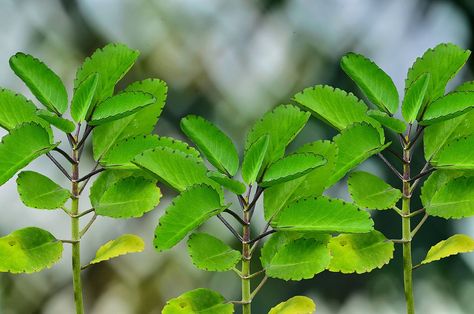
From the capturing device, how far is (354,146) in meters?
0.69

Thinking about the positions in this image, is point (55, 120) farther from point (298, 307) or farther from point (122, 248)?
point (298, 307)

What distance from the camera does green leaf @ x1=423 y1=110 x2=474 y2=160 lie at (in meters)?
0.72

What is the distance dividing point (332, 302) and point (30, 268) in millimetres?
370

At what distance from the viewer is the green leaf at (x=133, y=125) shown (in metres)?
0.69

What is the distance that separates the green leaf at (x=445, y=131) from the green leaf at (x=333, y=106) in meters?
0.06

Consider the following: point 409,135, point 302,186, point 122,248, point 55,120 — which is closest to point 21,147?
point 55,120

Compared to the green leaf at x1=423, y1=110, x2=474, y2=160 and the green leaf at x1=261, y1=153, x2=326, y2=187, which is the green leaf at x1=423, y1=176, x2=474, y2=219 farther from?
the green leaf at x1=261, y1=153, x2=326, y2=187

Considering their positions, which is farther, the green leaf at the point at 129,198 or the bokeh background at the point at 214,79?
the bokeh background at the point at 214,79

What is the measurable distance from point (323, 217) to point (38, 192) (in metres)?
0.26

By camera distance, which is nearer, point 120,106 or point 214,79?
point 120,106

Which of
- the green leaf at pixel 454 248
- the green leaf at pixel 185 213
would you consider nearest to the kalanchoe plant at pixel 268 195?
the green leaf at pixel 185 213

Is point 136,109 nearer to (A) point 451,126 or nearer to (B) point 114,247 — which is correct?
(B) point 114,247

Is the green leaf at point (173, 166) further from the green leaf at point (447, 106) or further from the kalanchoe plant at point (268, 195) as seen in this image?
the green leaf at point (447, 106)

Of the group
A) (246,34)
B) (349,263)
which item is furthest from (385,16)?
(349,263)
